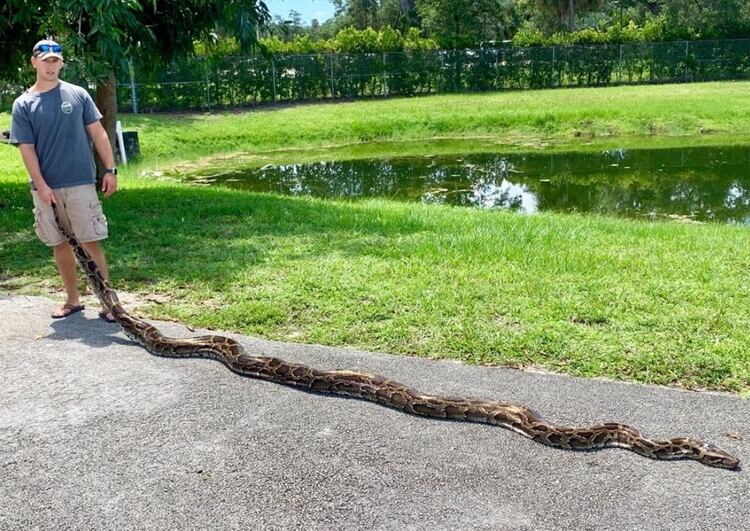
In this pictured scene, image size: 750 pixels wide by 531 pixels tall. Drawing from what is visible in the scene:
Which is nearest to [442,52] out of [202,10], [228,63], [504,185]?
[228,63]

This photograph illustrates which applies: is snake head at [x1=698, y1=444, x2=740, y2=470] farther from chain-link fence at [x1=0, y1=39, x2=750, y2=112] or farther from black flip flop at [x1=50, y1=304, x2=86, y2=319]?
chain-link fence at [x1=0, y1=39, x2=750, y2=112]

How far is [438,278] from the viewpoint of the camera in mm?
7855

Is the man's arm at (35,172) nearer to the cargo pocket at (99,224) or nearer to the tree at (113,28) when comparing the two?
the cargo pocket at (99,224)

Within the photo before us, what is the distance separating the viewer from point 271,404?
5234 millimetres

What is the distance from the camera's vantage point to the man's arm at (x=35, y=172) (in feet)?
21.0

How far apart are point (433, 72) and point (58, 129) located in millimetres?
35600

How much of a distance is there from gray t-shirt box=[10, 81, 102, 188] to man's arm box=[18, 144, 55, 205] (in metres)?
0.06

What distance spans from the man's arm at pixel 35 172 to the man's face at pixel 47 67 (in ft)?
1.95

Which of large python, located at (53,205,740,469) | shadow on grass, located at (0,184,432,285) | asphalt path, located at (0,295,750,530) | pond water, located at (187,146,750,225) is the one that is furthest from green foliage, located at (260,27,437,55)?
asphalt path, located at (0,295,750,530)

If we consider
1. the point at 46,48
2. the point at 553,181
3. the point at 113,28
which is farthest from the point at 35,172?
the point at 553,181

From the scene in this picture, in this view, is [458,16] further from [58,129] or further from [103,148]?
[58,129]

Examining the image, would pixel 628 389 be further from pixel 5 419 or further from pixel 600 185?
pixel 600 185

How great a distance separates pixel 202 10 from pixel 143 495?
973cm

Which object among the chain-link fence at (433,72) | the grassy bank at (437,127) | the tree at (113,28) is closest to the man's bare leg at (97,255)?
the tree at (113,28)
